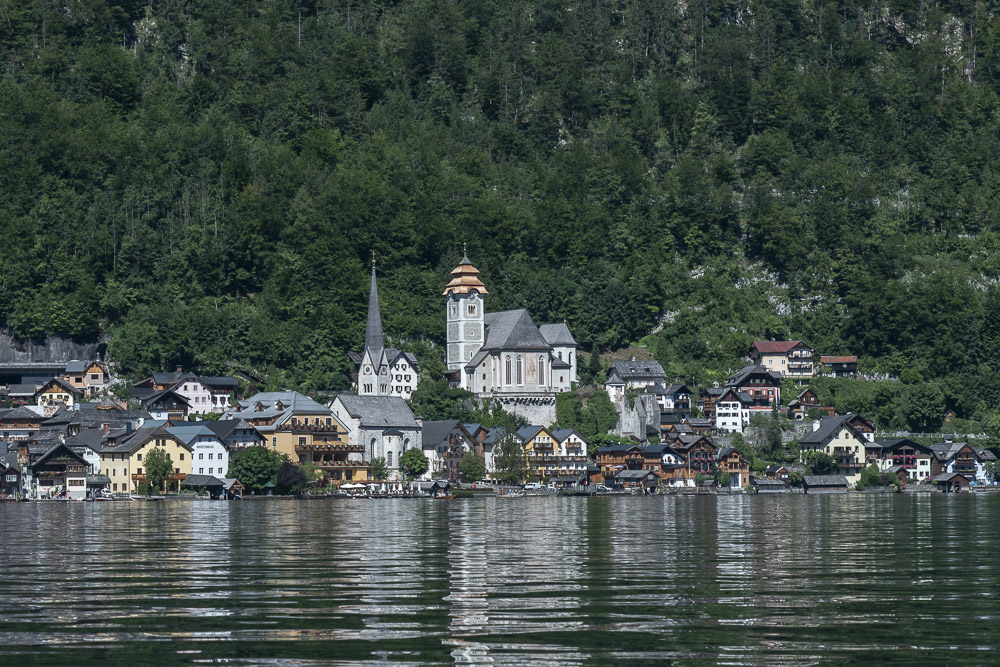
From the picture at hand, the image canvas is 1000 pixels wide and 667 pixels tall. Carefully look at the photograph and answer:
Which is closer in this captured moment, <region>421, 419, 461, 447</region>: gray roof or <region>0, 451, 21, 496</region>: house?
<region>0, 451, 21, 496</region>: house

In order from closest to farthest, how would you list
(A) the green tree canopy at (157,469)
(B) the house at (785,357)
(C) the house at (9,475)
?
(A) the green tree canopy at (157,469) < (C) the house at (9,475) < (B) the house at (785,357)

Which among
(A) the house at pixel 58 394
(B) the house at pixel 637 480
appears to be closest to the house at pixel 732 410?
(B) the house at pixel 637 480

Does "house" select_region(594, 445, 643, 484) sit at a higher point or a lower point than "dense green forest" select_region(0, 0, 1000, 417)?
lower

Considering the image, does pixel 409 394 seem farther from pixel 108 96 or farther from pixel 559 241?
pixel 108 96

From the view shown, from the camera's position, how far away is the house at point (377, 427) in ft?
405

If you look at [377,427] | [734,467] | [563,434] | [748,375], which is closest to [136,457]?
[377,427]

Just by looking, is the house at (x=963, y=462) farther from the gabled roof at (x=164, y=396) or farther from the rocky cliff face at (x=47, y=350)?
the rocky cliff face at (x=47, y=350)

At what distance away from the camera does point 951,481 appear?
12506 centimetres

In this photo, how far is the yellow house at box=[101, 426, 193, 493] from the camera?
112 m

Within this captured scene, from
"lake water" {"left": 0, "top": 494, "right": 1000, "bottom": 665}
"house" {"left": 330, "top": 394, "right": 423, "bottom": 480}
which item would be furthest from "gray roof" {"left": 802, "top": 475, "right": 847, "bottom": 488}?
"lake water" {"left": 0, "top": 494, "right": 1000, "bottom": 665}

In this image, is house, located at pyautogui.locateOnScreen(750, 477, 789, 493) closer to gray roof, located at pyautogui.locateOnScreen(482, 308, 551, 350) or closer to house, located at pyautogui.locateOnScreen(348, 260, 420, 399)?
gray roof, located at pyautogui.locateOnScreen(482, 308, 551, 350)

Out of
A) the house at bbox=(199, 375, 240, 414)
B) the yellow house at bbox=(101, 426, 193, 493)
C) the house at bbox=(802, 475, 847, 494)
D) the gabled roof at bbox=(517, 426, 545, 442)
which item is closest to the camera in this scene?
the yellow house at bbox=(101, 426, 193, 493)

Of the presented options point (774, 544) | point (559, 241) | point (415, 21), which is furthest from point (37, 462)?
point (415, 21)

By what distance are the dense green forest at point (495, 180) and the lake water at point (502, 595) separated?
265 ft
